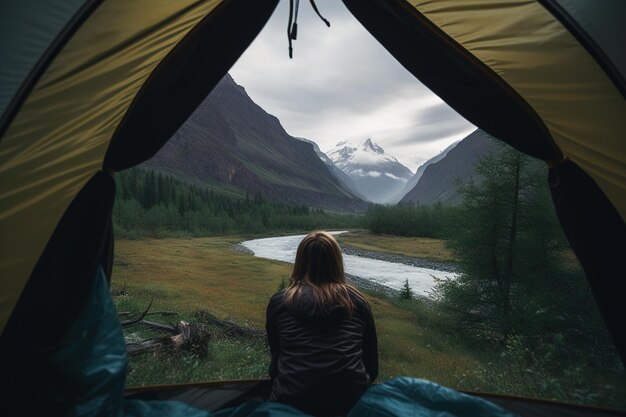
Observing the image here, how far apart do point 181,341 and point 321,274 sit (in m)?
4.13

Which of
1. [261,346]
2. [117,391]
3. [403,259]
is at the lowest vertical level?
[403,259]

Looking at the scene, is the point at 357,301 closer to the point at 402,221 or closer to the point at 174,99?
the point at 174,99

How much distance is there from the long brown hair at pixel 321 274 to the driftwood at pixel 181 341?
12.2ft

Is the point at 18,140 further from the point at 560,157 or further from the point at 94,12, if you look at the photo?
the point at 560,157

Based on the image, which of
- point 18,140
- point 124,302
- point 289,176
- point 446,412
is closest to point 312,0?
point 18,140

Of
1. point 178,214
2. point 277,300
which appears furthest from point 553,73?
point 178,214

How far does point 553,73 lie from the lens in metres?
2.43

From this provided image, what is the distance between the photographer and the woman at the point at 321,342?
207 cm

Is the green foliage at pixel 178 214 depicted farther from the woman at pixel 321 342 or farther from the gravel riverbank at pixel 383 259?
the woman at pixel 321 342

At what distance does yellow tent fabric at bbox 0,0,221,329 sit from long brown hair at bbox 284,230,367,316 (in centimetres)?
154

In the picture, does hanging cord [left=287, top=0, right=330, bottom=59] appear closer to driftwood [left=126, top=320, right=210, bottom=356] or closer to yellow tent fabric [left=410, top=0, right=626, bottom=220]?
yellow tent fabric [left=410, top=0, right=626, bottom=220]

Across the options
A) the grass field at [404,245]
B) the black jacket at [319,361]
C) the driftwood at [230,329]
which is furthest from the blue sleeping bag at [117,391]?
the grass field at [404,245]

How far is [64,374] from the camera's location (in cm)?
215

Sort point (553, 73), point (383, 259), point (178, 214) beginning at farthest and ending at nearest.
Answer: point (178, 214) → point (383, 259) → point (553, 73)
